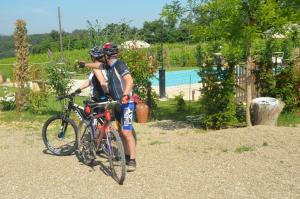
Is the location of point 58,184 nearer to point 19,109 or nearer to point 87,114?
point 87,114

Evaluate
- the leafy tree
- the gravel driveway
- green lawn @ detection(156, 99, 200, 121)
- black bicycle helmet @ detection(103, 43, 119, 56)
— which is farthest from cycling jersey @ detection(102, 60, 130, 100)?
green lawn @ detection(156, 99, 200, 121)

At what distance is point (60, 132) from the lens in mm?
7426

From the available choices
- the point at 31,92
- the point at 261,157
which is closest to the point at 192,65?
the point at 31,92

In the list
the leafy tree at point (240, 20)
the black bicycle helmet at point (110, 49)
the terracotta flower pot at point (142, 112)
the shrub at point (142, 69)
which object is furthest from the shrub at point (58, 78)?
the black bicycle helmet at point (110, 49)

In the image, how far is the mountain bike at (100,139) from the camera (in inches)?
230

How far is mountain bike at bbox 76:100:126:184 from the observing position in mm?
5836

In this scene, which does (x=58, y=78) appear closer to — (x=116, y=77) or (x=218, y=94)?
(x=218, y=94)

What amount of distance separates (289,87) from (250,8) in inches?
114

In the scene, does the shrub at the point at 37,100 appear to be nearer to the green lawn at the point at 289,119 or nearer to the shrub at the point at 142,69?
the shrub at the point at 142,69

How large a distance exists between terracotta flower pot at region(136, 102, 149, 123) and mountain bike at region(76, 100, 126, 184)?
138 inches

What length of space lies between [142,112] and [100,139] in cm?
431

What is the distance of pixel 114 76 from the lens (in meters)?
6.20

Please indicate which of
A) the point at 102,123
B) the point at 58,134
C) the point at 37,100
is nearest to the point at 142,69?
the point at 37,100

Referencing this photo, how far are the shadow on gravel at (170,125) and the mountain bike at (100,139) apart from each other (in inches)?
116
